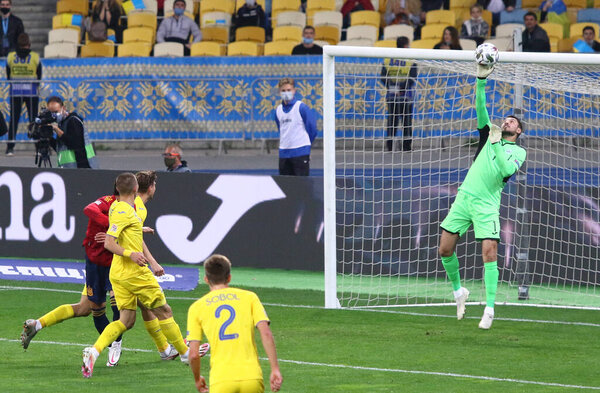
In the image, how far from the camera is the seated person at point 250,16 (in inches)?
973

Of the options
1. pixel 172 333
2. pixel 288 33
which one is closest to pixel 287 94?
pixel 288 33

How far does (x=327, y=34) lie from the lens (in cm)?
2388

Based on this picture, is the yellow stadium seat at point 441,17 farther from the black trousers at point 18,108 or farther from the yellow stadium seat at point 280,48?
the black trousers at point 18,108

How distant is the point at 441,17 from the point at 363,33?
5.18 feet

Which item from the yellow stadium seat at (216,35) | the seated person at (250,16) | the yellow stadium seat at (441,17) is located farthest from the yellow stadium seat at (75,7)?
the yellow stadium seat at (441,17)

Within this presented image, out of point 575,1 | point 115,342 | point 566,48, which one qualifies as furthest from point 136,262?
point 575,1

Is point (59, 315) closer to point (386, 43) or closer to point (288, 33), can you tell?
point (386, 43)

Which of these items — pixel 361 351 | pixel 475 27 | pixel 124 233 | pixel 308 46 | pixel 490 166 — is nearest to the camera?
pixel 124 233

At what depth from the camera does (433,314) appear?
1280 centimetres

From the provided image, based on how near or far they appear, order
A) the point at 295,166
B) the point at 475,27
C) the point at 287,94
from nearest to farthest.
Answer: the point at 287,94 < the point at 295,166 < the point at 475,27

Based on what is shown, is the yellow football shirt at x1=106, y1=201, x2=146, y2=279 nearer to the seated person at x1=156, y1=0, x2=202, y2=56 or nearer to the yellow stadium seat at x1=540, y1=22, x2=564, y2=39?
the yellow stadium seat at x1=540, y1=22, x2=564, y2=39

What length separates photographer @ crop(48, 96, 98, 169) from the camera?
17438 millimetres

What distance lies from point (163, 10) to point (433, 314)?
1514 cm

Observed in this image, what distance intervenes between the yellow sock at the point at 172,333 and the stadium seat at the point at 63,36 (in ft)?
54.1
